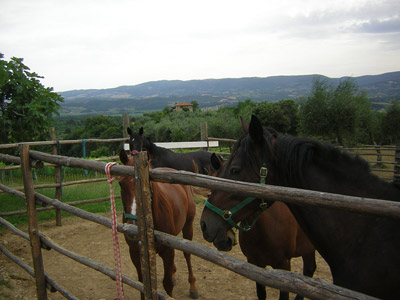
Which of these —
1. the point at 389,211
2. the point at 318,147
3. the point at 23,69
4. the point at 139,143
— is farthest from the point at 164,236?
the point at 23,69

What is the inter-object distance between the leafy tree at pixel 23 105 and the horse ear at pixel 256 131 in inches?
249

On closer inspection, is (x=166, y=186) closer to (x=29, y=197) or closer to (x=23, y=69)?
(x=29, y=197)

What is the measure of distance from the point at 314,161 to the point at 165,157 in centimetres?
631

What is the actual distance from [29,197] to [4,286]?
160 cm

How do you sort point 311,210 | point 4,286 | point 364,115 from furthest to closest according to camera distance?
point 364,115, point 4,286, point 311,210

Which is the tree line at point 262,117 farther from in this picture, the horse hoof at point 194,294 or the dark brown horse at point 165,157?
the horse hoof at point 194,294

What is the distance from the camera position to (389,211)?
43.0 inches

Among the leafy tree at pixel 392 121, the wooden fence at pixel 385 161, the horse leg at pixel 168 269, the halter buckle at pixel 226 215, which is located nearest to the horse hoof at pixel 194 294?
the horse leg at pixel 168 269

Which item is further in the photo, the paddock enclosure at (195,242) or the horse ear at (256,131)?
the horse ear at (256,131)

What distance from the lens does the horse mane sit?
73.7 inches

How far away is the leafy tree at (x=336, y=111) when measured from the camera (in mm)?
20500

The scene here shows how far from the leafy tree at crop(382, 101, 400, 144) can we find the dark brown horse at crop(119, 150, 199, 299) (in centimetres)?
2610

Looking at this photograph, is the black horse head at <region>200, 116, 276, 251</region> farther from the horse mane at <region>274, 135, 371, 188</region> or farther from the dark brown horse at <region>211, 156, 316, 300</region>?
the dark brown horse at <region>211, 156, 316, 300</region>

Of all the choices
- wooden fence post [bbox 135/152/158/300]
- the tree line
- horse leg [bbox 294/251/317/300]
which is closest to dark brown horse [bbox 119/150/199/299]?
wooden fence post [bbox 135/152/158/300]
